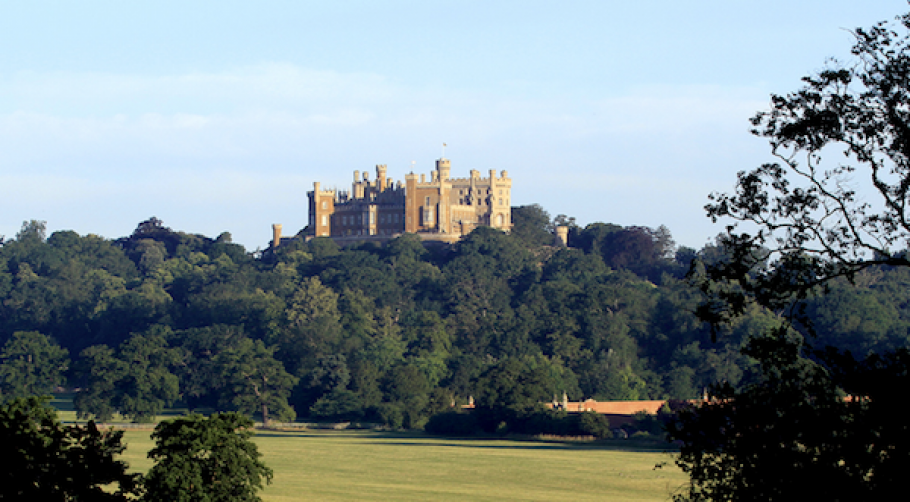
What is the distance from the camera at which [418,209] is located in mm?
149125

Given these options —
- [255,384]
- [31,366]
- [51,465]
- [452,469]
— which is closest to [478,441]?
[452,469]

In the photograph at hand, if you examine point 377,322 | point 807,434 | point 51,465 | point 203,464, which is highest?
point 377,322

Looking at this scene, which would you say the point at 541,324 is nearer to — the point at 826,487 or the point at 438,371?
the point at 438,371

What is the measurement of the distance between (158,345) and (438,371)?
60.7 feet

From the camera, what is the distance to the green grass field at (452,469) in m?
52.8

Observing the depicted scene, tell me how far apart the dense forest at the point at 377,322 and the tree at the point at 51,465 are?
57110mm

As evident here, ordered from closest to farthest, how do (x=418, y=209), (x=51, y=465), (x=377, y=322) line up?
1. (x=51, y=465)
2. (x=377, y=322)
3. (x=418, y=209)

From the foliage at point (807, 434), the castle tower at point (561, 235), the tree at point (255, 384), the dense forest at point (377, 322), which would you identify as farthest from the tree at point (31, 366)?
the foliage at point (807, 434)

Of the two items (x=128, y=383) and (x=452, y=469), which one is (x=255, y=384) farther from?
(x=452, y=469)

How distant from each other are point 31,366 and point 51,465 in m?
76.4

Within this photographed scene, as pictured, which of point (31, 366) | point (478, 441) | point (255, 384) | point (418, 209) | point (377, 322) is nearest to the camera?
point (478, 441)

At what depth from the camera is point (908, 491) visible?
682 inches

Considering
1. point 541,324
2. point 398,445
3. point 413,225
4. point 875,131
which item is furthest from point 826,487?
point 413,225

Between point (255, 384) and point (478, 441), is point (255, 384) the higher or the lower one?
the higher one
